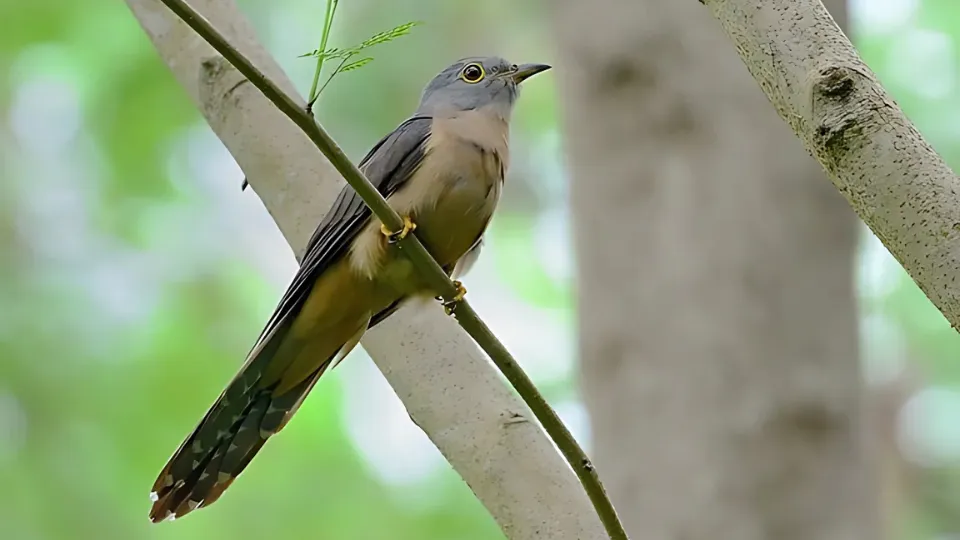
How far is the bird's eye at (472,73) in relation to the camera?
3434 millimetres

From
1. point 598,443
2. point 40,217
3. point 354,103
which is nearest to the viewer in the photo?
point 598,443

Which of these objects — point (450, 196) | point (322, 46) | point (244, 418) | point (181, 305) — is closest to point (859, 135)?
point (322, 46)

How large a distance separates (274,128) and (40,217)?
3235 mm

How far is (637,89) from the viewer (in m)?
3.69

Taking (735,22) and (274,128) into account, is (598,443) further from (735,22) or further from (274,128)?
(735,22)

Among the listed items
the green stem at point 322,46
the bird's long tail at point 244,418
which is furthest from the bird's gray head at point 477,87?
the green stem at point 322,46

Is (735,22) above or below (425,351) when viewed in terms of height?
below

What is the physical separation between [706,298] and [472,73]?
961 mm

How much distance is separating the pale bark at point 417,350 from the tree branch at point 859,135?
1.05m

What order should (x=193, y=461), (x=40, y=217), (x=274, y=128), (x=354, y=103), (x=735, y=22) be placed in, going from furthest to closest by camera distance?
(x=354, y=103) < (x=40, y=217) < (x=274, y=128) < (x=193, y=461) < (x=735, y=22)

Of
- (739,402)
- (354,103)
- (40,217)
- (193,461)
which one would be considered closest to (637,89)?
(739,402)

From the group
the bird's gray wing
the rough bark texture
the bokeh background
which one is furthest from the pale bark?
the bokeh background

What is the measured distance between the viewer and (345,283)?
9.30 ft

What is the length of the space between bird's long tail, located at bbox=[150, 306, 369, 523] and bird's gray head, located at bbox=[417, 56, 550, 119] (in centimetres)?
77
